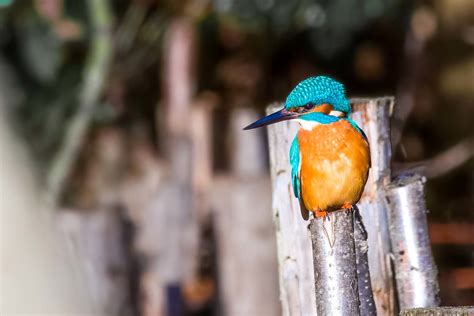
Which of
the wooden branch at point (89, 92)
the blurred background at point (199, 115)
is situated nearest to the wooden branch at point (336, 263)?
the blurred background at point (199, 115)

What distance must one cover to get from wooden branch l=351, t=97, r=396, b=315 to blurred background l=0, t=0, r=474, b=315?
6.30ft

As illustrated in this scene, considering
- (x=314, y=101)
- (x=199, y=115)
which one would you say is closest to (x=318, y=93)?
(x=314, y=101)

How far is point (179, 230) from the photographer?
13.4 ft

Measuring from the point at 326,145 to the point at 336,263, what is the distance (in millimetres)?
170

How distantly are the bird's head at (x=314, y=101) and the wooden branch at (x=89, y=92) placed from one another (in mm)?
3031

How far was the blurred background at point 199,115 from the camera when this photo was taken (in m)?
3.64

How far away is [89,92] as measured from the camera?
14.5 feet

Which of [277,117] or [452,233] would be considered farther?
[452,233]

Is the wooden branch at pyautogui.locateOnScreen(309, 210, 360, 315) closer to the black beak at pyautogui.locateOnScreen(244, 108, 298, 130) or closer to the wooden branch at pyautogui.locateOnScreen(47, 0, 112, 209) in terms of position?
the black beak at pyautogui.locateOnScreen(244, 108, 298, 130)

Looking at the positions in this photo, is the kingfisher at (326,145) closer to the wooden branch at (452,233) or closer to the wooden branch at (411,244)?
the wooden branch at (411,244)

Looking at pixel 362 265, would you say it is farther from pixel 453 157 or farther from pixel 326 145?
pixel 453 157

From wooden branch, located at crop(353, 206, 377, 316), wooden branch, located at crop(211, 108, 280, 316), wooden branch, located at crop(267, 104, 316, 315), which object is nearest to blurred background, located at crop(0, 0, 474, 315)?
wooden branch, located at crop(211, 108, 280, 316)

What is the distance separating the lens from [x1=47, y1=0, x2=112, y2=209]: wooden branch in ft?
14.0

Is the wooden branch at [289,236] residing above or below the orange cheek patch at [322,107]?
below
